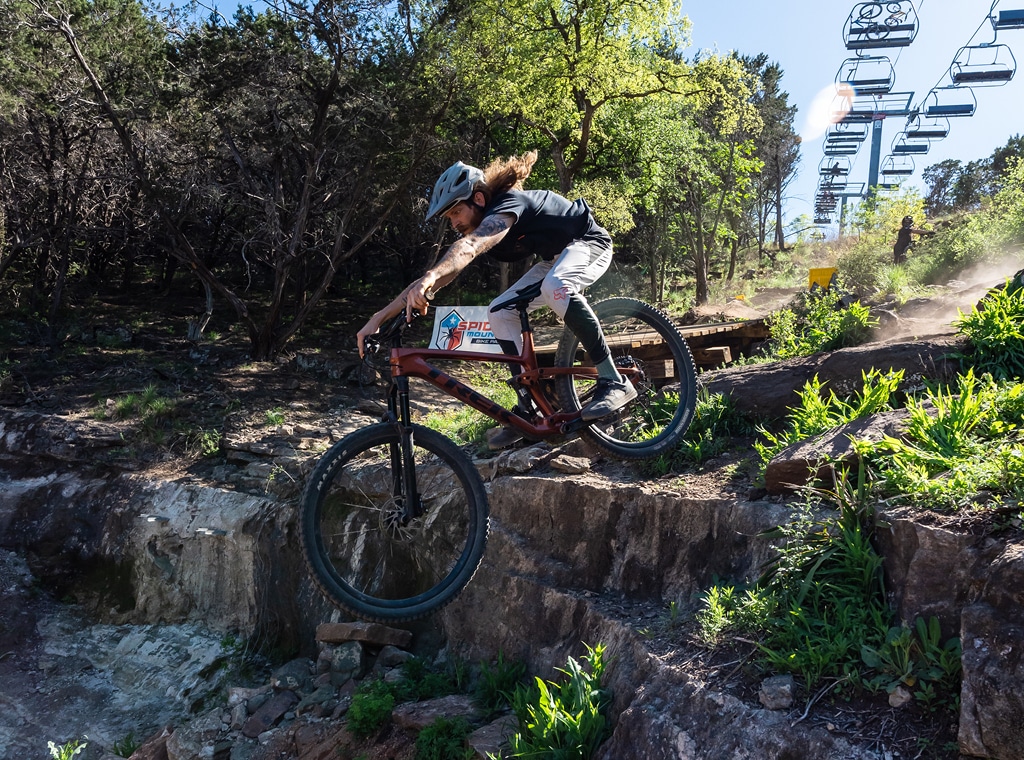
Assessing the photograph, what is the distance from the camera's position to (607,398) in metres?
4.70

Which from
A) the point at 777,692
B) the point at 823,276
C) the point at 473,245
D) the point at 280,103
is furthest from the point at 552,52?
the point at 777,692

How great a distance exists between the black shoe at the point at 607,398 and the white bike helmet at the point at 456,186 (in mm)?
1412

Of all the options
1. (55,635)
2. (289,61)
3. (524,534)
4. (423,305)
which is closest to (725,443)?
(524,534)

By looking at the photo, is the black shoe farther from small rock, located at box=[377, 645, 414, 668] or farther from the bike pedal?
small rock, located at box=[377, 645, 414, 668]

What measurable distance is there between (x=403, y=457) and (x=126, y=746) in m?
5.64

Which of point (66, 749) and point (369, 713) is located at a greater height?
point (369, 713)

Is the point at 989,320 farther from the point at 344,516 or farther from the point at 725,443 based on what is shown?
the point at 344,516

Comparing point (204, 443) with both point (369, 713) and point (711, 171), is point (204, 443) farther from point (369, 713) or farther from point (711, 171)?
point (711, 171)

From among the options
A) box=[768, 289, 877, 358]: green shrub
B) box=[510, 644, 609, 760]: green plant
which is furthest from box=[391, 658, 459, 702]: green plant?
box=[768, 289, 877, 358]: green shrub

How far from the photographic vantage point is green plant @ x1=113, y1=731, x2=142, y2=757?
754 cm

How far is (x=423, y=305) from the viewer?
13.3 feet

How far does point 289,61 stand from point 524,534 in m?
11.0

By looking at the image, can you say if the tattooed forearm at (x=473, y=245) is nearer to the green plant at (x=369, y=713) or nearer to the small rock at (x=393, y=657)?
the green plant at (x=369, y=713)

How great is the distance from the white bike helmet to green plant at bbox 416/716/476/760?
136 inches
